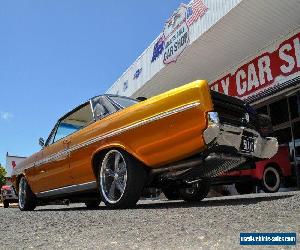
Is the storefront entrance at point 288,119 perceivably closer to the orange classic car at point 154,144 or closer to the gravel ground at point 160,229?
the orange classic car at point 154,144

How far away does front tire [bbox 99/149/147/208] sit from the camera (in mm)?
4727

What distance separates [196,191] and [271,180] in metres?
4.81

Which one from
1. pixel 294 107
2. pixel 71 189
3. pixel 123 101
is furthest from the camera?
pixel 294 107

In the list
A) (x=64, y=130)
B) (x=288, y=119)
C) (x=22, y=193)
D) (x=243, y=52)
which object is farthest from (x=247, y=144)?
(x=243, y=52)

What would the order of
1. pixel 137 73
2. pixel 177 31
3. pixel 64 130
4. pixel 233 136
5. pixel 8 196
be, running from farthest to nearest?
pixel 137 73
pixel 8 196
pixel 177 31
pixel 64 130
pixel 233 136

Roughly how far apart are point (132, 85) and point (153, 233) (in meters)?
16.6

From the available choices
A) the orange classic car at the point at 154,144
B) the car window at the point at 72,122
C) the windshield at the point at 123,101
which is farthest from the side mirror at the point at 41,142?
the windshield at the point at 123,101

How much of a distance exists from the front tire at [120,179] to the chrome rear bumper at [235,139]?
100 cm

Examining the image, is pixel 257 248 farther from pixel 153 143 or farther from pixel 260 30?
pixel 260 30

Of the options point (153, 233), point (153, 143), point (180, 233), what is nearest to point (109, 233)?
point (153, 233)

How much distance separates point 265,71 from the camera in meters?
13.5

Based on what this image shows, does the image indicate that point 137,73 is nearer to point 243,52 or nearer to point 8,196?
point 243,52

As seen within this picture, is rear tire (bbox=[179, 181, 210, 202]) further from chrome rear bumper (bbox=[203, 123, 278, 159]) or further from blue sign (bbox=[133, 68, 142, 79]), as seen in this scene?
blue sign (bbox=[133, 68, 142, 79])

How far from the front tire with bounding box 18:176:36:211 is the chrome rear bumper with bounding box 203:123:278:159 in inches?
177
